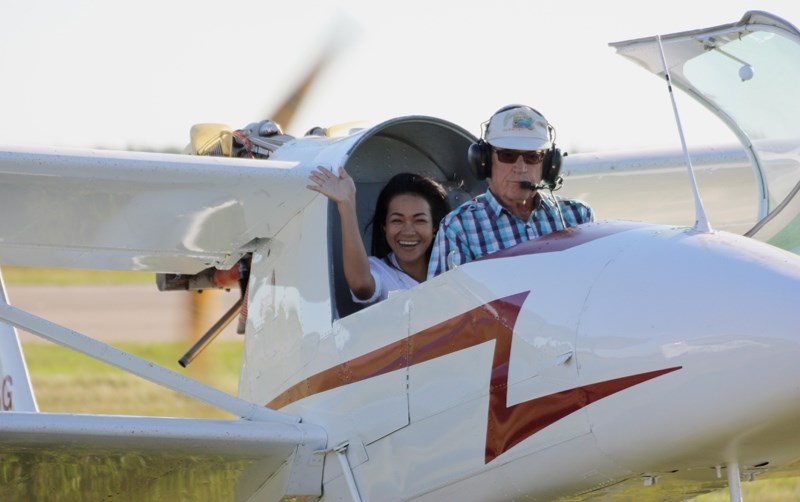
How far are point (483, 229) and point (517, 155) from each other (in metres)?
0.41

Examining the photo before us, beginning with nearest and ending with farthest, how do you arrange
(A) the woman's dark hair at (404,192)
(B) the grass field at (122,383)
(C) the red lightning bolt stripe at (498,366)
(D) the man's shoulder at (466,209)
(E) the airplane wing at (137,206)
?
(C) the red lightning bolt stripe at (498,366) → (D) the man's shoulder at (466,209) → (E) the airplane wing at (137,206) → (A) the woman's dark hair at (404,192) → (B) the grass field at (122,383)

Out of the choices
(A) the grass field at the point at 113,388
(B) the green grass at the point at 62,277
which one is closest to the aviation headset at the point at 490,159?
(A) the grass field at the point at 113,388

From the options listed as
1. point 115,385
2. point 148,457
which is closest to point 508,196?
point 148,457

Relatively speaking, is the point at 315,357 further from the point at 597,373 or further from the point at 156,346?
the point at 156,346

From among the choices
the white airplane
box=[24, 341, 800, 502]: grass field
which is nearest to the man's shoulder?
the white airplane

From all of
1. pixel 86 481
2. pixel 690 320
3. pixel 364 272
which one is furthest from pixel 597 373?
pixel 86 481

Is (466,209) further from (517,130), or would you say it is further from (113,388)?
(113,388)

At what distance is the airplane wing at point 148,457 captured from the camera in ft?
20.1

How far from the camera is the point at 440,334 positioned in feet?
19.2

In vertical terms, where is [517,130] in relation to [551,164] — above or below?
above

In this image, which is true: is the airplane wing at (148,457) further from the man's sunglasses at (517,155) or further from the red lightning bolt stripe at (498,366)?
the man's sunglasses at (517,155)

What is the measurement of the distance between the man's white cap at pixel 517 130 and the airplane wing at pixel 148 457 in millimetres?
1576

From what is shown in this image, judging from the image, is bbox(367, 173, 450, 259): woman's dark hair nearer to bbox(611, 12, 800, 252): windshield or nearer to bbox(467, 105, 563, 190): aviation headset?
bbox(467, 105, 563, 190): aviation headset

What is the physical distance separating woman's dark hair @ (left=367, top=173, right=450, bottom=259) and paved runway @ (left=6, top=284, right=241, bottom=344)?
17739 mm
